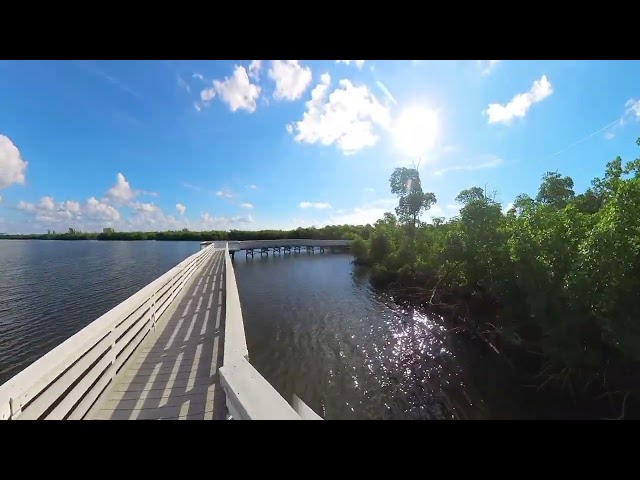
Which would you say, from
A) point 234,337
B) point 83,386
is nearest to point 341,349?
point 234,337

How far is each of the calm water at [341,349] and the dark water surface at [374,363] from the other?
1.2 inches

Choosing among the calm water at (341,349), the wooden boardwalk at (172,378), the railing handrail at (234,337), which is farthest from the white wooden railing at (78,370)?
the calm water at (341,349)

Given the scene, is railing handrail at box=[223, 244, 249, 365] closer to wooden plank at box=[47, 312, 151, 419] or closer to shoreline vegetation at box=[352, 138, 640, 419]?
wooden plank at box=[47, 312, 151, 419]

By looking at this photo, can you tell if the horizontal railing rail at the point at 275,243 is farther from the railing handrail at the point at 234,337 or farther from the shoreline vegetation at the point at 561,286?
the railing handrail at the point at 234,337

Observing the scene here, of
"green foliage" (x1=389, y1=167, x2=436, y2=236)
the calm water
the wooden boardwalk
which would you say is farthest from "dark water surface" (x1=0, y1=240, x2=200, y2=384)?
"green foliage" (x1=389, y1=167, x2=436, y2=236)

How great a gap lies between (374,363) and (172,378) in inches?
233

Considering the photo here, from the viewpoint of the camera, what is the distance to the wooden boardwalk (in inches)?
101

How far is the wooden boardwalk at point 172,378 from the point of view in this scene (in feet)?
8.44

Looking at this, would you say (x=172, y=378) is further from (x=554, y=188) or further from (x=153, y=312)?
(x=554, y=188)

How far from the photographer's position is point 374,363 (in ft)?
25.2

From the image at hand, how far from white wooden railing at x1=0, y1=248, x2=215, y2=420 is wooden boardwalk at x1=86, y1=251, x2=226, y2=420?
0.48 ft

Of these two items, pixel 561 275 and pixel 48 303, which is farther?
pixel 48 303
